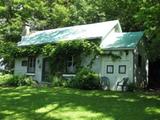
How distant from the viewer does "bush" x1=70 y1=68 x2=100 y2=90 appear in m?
21.6

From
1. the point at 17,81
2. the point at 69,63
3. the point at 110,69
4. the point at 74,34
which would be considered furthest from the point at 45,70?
the point at 110,69

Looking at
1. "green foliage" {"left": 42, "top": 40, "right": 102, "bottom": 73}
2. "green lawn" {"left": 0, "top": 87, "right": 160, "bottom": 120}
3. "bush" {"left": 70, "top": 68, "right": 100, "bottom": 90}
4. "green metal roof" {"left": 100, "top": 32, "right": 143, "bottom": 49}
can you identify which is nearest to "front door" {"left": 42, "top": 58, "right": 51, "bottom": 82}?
"green foliage" {"left": 42, "top": 40, "right": 102, "bottom": 73}

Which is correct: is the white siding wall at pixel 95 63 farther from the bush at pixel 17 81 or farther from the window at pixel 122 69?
the bush at pixel 17 81

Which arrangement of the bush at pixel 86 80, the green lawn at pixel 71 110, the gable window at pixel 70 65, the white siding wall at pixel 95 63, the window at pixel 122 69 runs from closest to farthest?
the green lawn at pixel 71 110
the bush at pixel 86 80
the window at pixel 122 69
the white siding wall at pixel 95 63
the gable window at pixel 70 65

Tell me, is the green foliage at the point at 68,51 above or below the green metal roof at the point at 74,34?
below

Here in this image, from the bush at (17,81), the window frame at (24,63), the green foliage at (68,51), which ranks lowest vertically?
the bush at (17,81)

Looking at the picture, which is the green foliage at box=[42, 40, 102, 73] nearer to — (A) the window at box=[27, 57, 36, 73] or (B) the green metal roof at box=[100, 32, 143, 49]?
(B) the green metal roof at box=[100, 32, 143, 49]

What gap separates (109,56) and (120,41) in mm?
1528

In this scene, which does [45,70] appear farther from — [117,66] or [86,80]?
[117,66]

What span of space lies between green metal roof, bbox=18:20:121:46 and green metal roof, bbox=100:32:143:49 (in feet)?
1.96

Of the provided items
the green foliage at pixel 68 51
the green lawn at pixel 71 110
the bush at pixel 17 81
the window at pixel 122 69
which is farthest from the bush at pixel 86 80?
the green lawn at pixel 71 110

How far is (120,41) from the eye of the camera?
23.8 meters

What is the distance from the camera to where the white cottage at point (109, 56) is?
2264 cm

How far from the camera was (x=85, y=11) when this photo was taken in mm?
38156
